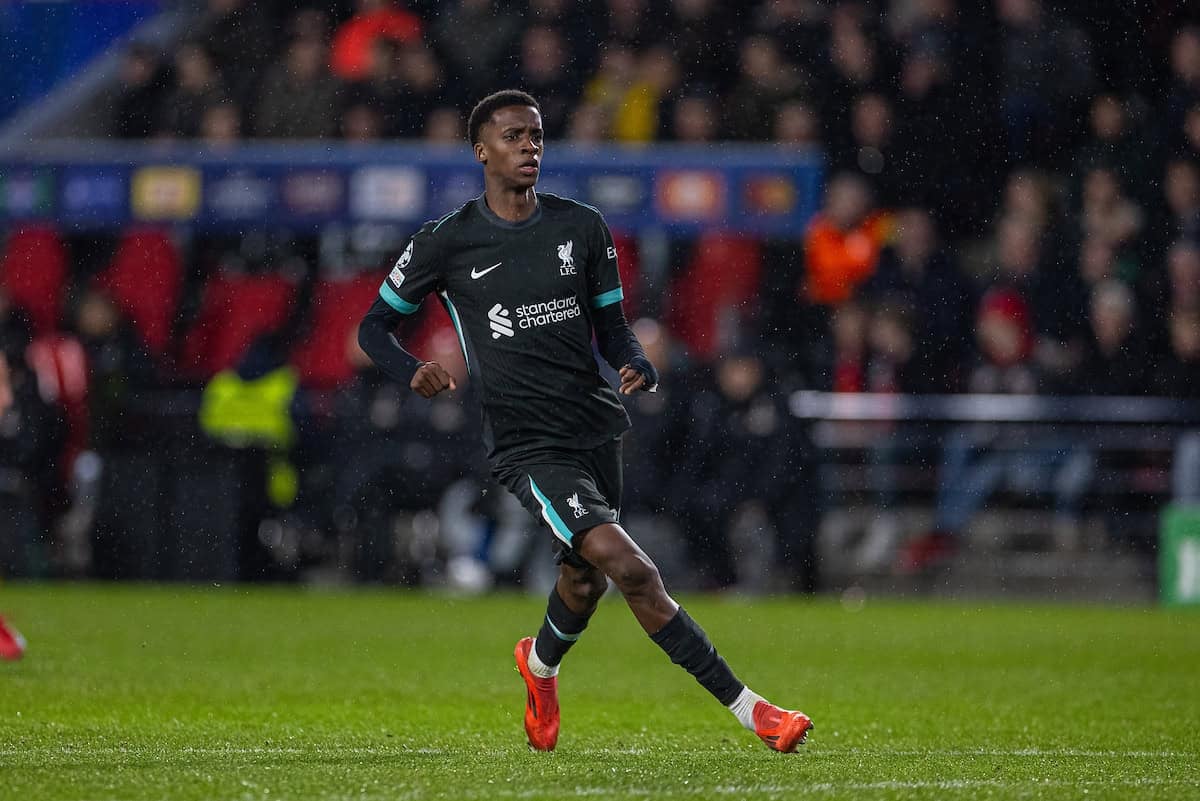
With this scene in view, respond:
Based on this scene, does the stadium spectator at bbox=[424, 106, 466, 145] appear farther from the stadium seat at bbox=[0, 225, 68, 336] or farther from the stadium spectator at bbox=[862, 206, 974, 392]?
the stadium spectator at bbox=[862, 206, 974, 392]

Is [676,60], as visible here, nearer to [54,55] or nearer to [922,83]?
[922,83]

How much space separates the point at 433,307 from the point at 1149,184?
603cm

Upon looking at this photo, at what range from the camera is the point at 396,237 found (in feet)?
52.7

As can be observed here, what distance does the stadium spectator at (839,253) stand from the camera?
1600 cm

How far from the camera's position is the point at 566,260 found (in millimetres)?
6879

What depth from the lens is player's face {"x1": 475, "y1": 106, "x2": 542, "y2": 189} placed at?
270 inches

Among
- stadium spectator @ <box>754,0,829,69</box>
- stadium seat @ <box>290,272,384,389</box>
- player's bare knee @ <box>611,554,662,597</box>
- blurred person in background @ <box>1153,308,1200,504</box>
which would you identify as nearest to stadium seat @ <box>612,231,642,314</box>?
stadium seat @ <box>290,272,384,389</box>

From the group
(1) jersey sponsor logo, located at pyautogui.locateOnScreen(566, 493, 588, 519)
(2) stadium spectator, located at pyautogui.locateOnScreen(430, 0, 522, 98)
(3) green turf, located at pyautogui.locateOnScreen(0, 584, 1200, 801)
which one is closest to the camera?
(3) green turf, located at pyautogui.locateOnScreen(0, 584, 1200, 801)

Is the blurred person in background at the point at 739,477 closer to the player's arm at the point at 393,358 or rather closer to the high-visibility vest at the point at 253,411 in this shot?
the high-visibility vest at the point at 253,411

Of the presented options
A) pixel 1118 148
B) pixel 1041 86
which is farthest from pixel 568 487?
pixel 1041 86

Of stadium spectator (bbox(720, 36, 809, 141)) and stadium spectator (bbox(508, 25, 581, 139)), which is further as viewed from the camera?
stadium spectator (bbox(508, 25, 581, 139))

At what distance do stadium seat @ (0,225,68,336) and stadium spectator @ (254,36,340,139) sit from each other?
2.08 metres

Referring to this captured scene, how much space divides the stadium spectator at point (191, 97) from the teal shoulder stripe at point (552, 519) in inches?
447

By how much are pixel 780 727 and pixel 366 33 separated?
40.4 feet
